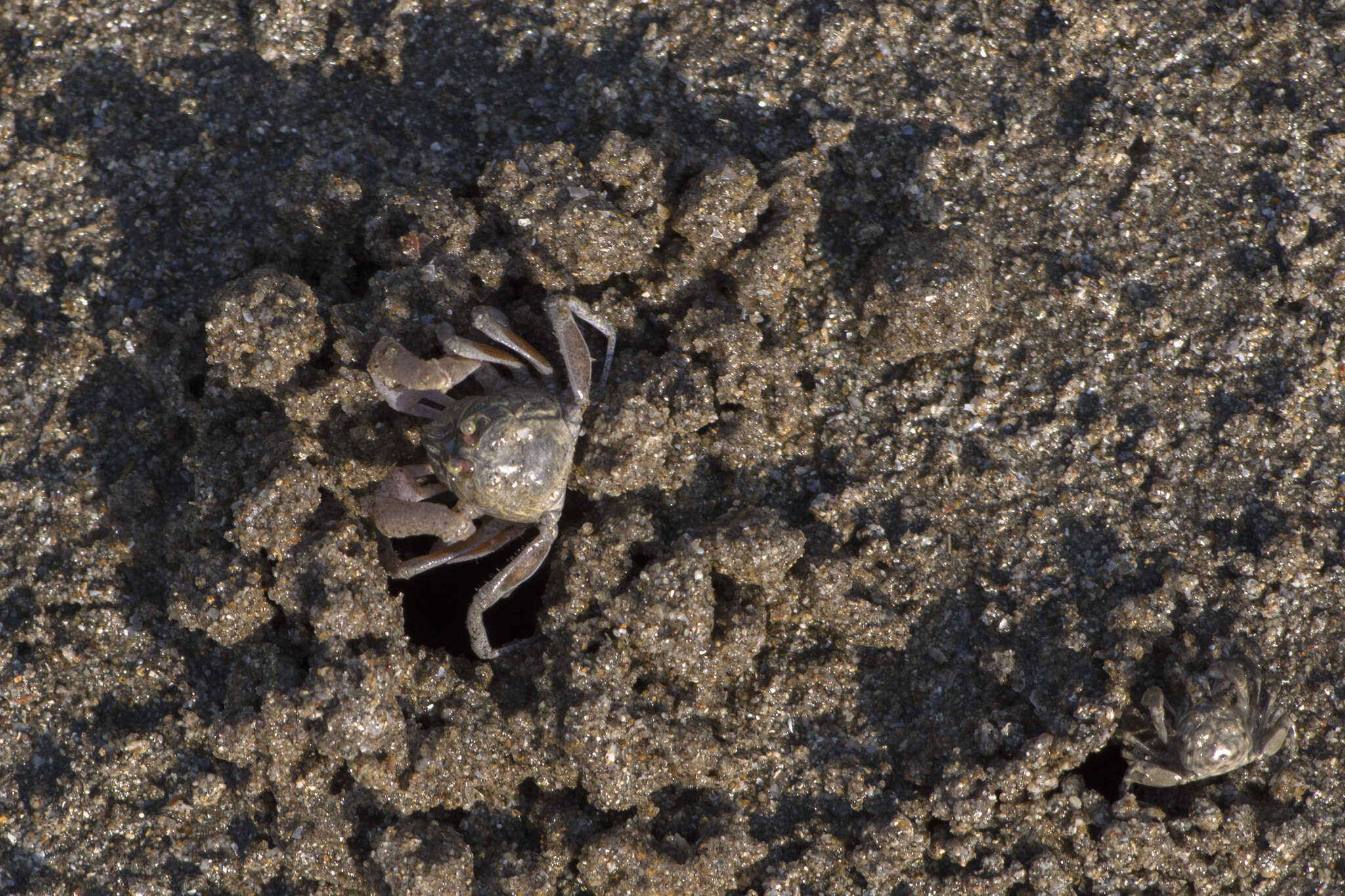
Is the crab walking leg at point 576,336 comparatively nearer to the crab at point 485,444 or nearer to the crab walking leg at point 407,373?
the crab at point 485,444

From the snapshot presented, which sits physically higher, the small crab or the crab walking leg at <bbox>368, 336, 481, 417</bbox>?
the crab walking leg at <bbox>368, 336, 481, 417</bbox>

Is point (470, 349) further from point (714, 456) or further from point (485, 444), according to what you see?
point (714, 456)

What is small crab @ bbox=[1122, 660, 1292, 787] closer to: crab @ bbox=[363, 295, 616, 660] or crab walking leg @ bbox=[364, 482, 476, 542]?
crab @ bbox=[363, 295, 616, 660]

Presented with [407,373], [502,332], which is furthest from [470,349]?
[407,373]

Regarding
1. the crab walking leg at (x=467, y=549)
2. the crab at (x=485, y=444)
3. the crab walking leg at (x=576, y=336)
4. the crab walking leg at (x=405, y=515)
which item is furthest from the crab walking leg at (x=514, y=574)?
the crab walking leg at (x=576, y=336)

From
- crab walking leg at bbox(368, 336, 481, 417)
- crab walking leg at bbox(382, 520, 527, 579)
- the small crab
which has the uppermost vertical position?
crab walking leg at bbox(368, 336, 481, 417)

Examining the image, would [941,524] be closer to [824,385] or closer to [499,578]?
[824,385]

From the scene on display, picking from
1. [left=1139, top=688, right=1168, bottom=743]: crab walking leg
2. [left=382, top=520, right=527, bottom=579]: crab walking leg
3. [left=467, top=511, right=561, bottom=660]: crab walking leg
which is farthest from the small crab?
[left=382, top=520, right=527, bottom=579]: crab walking leg
